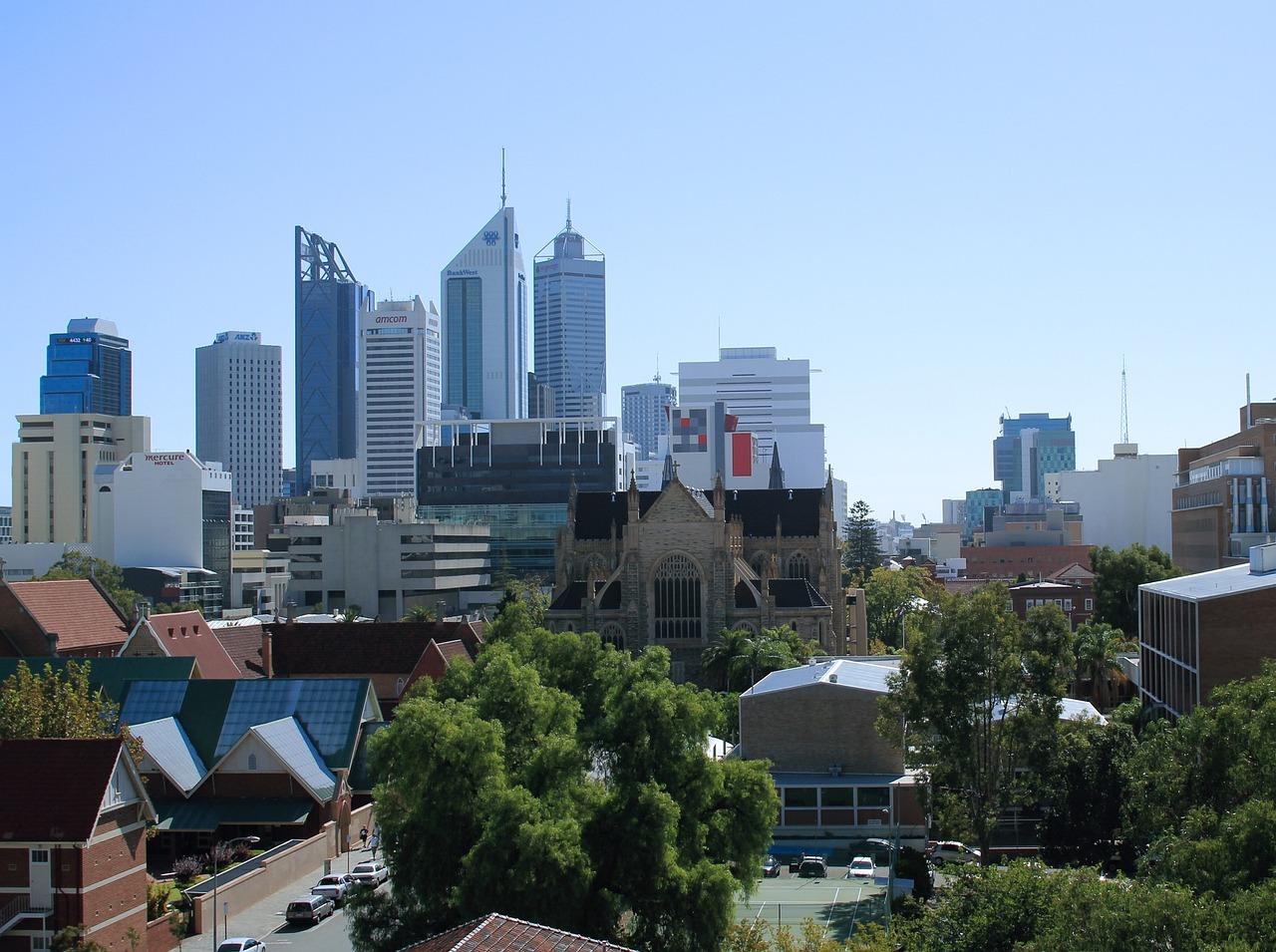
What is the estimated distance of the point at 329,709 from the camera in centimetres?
6141

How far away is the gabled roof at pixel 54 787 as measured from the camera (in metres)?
39.3

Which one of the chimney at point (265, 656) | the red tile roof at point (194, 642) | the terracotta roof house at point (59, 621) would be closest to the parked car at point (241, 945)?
the red tile roof at point (194, 642)

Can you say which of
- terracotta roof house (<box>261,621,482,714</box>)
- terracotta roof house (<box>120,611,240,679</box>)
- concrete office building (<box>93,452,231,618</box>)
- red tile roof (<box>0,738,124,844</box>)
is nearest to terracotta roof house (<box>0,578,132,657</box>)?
terracotta roof house (<box>120,611,240,679</box>)

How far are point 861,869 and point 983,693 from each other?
7821 mm

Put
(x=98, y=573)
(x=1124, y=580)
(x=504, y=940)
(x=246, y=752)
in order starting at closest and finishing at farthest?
(x=504, y=940) → (x=246, y=752) → (x=1124, y=580) → (x=98, y=573)

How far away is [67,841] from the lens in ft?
128

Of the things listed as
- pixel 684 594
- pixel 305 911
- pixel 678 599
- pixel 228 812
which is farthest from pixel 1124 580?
pixel 305 911

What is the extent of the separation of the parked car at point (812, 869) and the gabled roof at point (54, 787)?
929 inches

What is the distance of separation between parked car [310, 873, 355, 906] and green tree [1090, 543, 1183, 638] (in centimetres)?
7397

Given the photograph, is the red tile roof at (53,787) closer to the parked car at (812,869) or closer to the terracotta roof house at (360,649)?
the parked car at (812,869)

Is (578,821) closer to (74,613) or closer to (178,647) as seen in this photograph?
(178,647)

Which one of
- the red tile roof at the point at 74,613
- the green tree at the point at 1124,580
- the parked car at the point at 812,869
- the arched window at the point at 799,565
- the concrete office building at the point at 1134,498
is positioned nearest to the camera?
the parked car at the point at 812,869

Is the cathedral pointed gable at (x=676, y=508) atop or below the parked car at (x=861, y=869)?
atop

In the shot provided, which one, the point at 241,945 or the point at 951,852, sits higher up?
the point at 241,945
